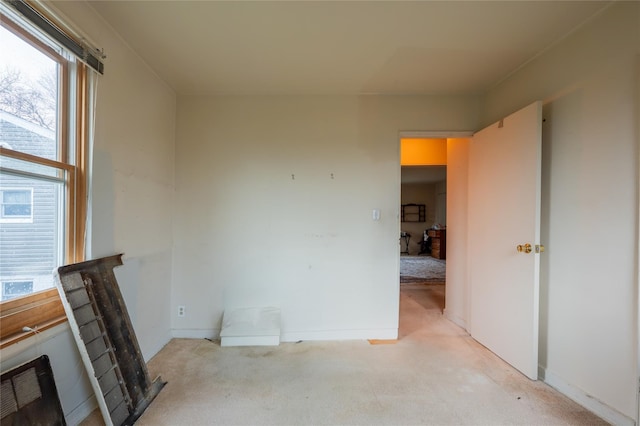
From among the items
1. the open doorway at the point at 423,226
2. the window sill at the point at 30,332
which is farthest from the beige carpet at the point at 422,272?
the window sill at the point at 30,332

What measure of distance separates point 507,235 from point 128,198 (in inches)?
117

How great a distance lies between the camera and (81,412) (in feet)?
5.16

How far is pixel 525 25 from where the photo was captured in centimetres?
177

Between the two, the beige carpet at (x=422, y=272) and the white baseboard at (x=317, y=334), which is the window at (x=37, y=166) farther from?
the beige carpet at (x=422, y=272)

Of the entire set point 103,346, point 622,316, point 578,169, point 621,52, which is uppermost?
point 621,52

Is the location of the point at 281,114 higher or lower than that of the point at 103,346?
higher

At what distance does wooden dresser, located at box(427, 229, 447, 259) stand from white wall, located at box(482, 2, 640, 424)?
19.4 ft

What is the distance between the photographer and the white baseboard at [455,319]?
295 cm

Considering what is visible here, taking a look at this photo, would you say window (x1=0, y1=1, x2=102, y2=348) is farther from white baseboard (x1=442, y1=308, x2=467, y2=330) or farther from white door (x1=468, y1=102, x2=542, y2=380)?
white baseboard (x1=442, y1=308, x2=467, y2=330)

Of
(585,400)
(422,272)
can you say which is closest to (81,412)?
(585,400)

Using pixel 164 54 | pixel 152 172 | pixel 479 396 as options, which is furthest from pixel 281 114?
pixel 479 396

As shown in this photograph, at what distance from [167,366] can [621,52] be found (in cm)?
370

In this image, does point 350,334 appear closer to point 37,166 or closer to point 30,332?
point 30,332

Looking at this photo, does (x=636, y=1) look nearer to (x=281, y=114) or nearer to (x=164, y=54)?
(x=281, y=114)
